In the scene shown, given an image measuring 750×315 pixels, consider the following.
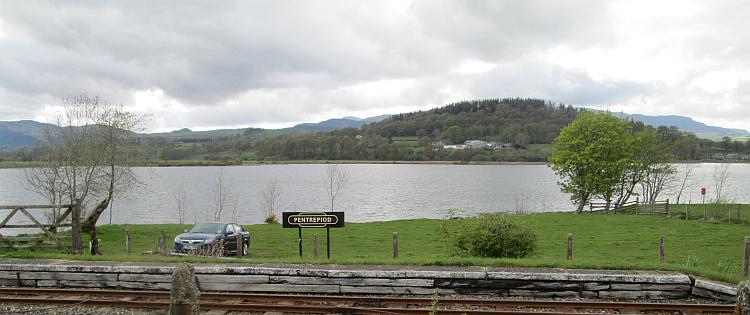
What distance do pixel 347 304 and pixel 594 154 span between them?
120ft

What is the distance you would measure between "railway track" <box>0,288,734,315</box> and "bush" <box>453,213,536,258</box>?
179 inches

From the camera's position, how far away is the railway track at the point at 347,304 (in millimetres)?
9148

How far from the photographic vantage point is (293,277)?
35.2 feet

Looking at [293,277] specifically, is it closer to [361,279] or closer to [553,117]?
[361,279]

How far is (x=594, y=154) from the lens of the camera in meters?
41.2

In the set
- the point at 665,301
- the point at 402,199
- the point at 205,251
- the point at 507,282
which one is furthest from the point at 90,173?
the point at 402,199

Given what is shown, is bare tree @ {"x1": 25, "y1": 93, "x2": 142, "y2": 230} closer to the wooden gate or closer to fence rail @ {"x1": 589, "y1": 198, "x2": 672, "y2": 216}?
the wooden gate

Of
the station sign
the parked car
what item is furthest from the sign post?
the parked car

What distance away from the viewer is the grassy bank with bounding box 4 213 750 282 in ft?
52.5

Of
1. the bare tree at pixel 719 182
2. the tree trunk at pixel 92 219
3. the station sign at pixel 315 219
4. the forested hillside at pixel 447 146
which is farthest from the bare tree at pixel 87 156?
the forested hillside at pixel 447 146

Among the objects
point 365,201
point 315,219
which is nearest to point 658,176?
point 365,201

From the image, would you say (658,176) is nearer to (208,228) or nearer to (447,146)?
(208,228)

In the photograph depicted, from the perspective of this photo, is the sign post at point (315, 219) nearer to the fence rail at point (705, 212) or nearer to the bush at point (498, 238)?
the bush at point (498, 238)

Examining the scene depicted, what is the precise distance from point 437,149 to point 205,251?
140419 mm
